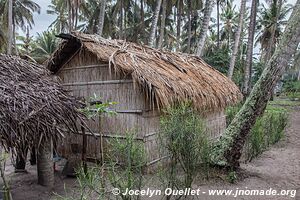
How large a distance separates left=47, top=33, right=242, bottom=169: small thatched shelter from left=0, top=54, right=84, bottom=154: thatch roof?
1.03m

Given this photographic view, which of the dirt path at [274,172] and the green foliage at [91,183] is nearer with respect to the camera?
the green foliage at [91,183]

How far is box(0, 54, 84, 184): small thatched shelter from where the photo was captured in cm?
433

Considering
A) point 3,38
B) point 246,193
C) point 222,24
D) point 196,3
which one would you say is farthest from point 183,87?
point 222,24

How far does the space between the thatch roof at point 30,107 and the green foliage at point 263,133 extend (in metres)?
4.30

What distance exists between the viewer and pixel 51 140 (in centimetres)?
548

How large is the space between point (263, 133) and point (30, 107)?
6.45m

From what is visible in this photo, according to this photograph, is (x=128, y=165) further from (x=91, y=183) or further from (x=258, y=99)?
(x=258, y=99)

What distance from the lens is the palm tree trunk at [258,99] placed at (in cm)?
546

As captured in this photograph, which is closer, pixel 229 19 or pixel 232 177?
pixel 232 177

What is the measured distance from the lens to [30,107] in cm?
466

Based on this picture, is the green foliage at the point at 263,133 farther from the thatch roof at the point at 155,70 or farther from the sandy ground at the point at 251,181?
the thatch roof at the point at 155,70

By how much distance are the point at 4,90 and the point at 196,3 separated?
1791 centimetres

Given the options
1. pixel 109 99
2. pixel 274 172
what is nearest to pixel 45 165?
pixel 109 99

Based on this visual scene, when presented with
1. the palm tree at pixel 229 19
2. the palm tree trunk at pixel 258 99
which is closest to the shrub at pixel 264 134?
the palm tree trunk at pixel 258 99
